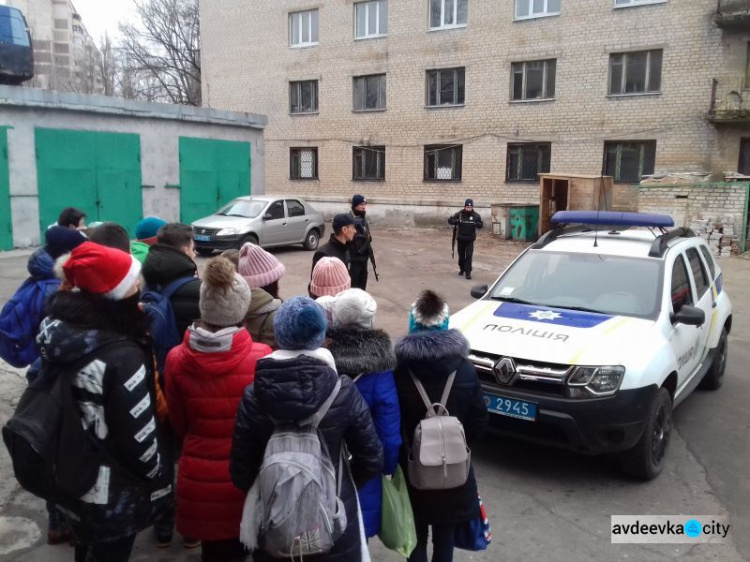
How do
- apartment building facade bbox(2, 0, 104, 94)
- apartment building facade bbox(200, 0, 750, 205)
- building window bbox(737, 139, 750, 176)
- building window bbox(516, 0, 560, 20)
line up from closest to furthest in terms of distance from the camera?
building window bbox(737, 139, 750, 176) → apartment building facade bbox(200, 0, 750, 205) → building window bbox(516, 0, 560, 20) → apartment building facade bbox(2, 0, 104, 94)

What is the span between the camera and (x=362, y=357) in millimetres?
2543

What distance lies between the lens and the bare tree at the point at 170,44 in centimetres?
3788

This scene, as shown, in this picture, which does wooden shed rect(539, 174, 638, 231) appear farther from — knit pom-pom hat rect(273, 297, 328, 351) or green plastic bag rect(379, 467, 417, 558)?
knit pom-pom hat rect(273, 297, 328, 351)

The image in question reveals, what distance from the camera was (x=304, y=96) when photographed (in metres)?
27.3

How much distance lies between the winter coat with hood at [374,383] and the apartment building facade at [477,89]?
20.3m

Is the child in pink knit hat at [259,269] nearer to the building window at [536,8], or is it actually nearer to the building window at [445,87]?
the building window at [536,8]

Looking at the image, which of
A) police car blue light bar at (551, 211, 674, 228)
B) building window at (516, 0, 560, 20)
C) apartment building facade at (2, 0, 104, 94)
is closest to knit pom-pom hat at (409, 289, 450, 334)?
police car blue light bar at (551, 211, 674, 228)

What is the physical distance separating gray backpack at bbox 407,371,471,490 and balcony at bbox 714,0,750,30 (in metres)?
20.6

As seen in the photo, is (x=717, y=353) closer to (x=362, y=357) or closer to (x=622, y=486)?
(x=622, y=486)

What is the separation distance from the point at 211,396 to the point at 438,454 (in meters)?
1.00

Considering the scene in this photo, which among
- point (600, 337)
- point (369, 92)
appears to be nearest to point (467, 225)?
point (600, 337)

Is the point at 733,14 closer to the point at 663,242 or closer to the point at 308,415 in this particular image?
the point at 663,242

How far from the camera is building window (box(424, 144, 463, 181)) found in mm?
24266

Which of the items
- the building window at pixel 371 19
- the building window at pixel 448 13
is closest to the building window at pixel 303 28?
the building window at pixel 371 19
